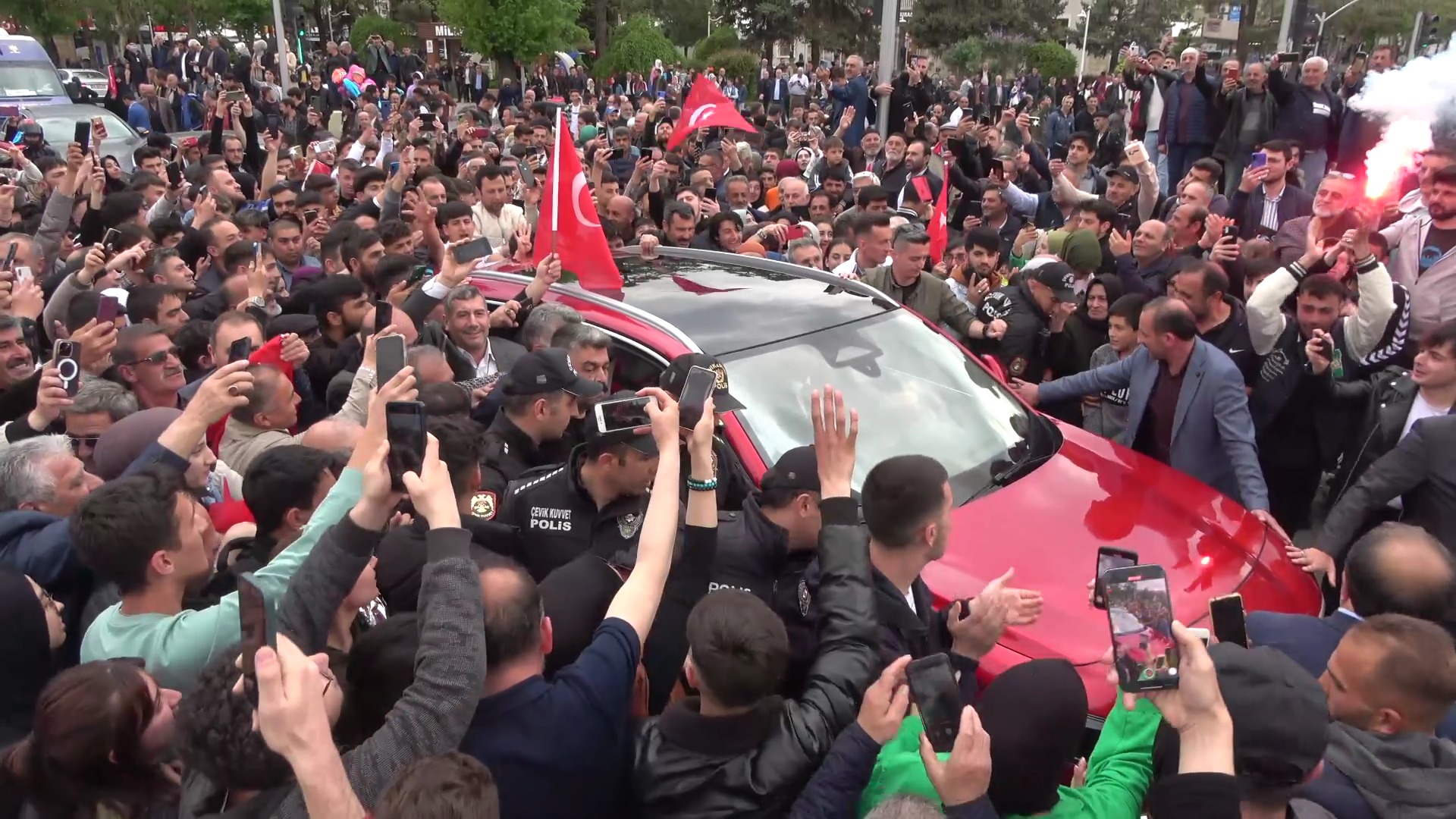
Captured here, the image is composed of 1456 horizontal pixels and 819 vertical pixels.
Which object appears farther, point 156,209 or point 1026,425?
point 156,209

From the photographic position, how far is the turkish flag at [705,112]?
10.2m

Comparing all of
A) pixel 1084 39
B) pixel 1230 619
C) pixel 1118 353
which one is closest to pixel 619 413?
pixel 1230 619

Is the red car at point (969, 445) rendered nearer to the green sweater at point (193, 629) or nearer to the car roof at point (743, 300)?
the car roof at point (743, 300)

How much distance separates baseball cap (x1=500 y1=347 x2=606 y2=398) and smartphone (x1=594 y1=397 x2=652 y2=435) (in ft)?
3.28

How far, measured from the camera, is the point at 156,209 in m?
8.27

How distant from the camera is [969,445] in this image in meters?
4.20

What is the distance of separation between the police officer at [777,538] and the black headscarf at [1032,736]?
845 millimetres

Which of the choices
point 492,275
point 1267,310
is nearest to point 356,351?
point 492,275

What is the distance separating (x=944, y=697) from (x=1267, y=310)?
387cm

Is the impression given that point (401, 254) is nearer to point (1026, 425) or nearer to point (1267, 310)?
point (1026, 425)

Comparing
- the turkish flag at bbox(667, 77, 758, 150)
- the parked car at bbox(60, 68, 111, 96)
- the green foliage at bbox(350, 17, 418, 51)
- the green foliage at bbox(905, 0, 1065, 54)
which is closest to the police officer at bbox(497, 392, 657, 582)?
the turkish flag at bbox(667, 77, 758, 150)

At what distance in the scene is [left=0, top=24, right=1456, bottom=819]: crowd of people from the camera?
83.0 inches

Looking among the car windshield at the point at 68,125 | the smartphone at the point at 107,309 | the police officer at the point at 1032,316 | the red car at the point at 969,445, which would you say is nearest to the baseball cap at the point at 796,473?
the red car at the point at 969,445

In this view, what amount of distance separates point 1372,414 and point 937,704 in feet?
12.4
